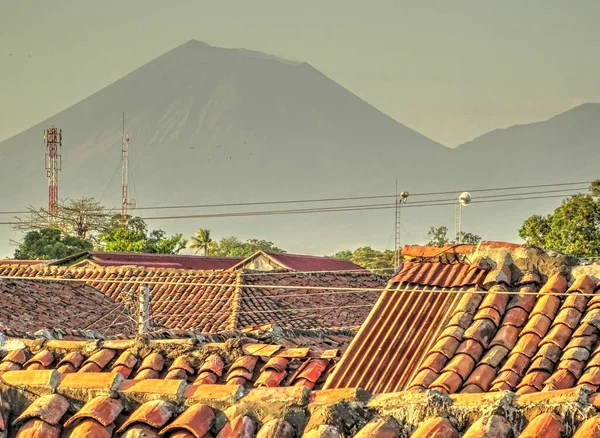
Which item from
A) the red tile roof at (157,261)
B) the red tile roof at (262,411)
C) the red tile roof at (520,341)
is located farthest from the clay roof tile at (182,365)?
the red tile roof at (157,261)

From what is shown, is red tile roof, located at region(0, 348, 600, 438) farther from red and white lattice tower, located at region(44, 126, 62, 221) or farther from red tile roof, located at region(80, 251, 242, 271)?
red and white lattice tower, located at region(44, 126, 62, 221)

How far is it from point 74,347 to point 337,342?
4835 millimetres

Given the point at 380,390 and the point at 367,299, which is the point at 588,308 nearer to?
the point at 380,390

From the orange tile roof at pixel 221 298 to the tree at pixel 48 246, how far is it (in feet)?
88.6

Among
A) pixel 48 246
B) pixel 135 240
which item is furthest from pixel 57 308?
pixel 135 240

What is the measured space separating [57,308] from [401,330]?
13.9m

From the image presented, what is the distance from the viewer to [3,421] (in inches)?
231

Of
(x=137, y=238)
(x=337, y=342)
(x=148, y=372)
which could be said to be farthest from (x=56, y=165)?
(x=148, y=372)

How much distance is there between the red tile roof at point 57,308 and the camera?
734 inches

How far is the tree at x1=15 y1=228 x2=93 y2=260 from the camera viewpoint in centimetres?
5300

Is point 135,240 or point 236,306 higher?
point 135,240

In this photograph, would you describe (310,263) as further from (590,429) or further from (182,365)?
(590,429)

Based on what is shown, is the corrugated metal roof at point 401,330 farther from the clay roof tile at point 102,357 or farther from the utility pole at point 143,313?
the utility pole at point 143,313

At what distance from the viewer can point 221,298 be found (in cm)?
2400
